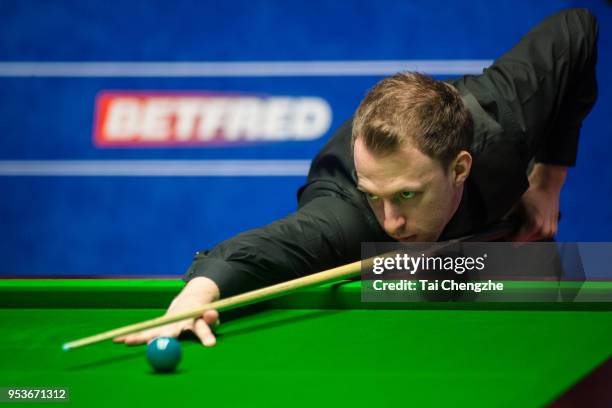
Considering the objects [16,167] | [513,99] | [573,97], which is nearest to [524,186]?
[513,99]

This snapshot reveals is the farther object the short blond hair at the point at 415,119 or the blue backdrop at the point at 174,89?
the blue backdrop at the point at 174,89

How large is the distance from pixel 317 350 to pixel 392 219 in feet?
2.39

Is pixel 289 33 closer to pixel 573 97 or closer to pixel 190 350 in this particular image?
pixel 573 97

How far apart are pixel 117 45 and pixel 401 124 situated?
2977 millimetres

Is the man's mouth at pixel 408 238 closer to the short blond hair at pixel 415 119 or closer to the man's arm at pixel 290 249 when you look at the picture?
the man's arm at pixel 290 249

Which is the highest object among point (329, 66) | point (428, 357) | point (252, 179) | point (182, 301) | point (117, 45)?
point (117, 45)

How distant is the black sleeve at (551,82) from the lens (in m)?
2.75

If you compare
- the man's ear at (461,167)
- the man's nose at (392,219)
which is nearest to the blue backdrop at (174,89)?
the man's ear at (461,167)

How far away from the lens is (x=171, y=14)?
4.82 metres

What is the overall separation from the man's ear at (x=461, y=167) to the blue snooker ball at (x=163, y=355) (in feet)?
3.71

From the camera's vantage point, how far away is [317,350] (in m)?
1.66

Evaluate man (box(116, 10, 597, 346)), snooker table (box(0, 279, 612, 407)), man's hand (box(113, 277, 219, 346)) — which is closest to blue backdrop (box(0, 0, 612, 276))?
man (box(116, 10, 597, 346))

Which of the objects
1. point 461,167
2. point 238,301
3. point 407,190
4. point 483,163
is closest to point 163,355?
point 238,301

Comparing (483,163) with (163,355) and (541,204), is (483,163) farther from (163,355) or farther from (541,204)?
(163,355)
